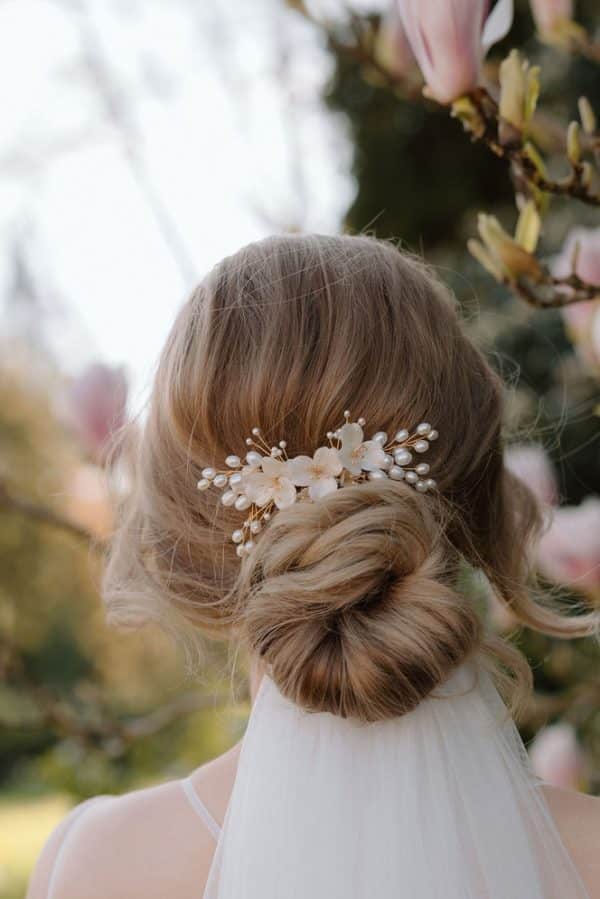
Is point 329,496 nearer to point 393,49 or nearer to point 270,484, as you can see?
point 270,484

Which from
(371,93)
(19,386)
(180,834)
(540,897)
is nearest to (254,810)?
(180,834)

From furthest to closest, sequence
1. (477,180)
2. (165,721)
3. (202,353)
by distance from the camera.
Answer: (477,180) → (165,721) → (202,353)

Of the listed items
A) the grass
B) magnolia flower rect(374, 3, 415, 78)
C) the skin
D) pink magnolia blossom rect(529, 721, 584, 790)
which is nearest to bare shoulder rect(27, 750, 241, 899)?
the skin

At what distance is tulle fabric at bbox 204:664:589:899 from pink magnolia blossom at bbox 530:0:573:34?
816 mm

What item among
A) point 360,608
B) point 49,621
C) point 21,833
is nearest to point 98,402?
point 360,608

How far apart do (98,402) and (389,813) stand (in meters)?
0.82

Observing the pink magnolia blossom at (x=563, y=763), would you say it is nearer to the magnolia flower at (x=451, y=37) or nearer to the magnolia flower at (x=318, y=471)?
the magnolia flower at (x=318, y=471)

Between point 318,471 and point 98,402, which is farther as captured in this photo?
point 98,402

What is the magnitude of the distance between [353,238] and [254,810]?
24.1 inches

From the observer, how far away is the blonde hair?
0.90 meters

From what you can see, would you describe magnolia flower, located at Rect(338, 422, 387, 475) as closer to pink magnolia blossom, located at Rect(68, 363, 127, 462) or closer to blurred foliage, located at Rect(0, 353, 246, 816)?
pink magnolia blossom, located at Rect(68, 363, 127, 462)

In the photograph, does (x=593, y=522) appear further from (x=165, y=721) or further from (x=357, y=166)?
(x=357, y=166)

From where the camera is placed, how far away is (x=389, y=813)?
941 mm

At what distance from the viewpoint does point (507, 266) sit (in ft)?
3.50
